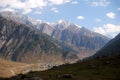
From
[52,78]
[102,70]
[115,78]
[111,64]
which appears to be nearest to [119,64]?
[111,64]

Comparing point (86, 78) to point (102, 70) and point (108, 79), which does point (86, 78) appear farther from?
point (102, 70)

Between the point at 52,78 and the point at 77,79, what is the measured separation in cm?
506

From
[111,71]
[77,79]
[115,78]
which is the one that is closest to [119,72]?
[111,71]

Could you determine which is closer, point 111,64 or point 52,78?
point 52,78

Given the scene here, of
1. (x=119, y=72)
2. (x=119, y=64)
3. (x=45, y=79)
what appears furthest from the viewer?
(x=119, y=64)

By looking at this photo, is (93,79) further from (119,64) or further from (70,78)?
(119,64)

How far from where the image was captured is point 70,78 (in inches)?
2329

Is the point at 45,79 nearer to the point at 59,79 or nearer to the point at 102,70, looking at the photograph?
the point at 59,79

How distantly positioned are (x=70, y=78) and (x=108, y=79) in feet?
24.9

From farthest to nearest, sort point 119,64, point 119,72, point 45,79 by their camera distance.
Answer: point 119,64, point 119,72, point 45,79

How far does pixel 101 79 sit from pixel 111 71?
12678 millimetres

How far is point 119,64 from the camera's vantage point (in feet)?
265

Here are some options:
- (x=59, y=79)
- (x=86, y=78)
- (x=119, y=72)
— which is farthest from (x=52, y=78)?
(x=119, y=72)

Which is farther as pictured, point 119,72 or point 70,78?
point 119,72
